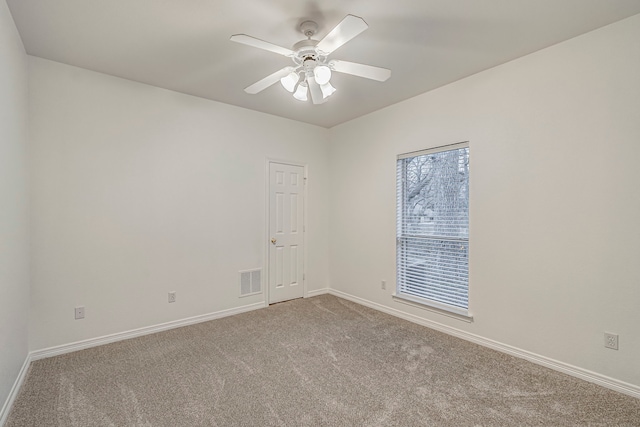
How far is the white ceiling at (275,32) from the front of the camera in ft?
6.54

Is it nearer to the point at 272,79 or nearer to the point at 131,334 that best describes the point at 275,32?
the point at 272,79

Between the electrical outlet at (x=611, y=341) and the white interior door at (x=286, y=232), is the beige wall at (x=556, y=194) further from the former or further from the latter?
the white interior door at (x=286, y=232)

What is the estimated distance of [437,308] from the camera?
10.8 ft

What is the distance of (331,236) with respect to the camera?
15.6 feet

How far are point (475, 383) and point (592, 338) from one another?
0.98 m

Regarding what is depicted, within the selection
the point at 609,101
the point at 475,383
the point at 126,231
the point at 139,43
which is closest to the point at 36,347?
the point at 126,231

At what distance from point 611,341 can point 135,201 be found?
434 centimetres

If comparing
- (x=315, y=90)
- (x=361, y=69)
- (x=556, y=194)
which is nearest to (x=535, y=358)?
(x=556, y=194)

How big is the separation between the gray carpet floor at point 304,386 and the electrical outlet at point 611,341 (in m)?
0.32

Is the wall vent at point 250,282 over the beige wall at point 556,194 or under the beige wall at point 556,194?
under

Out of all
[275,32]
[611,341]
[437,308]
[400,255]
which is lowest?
[437,308]

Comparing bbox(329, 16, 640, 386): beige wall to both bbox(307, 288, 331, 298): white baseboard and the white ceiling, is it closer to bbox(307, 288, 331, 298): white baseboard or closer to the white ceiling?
the white ceiling

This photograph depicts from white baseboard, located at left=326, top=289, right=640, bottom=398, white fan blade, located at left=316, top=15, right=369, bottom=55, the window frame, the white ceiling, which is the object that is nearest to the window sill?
the window frame

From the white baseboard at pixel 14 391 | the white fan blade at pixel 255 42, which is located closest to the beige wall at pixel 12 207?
the white baseboard at pixel 14 391
